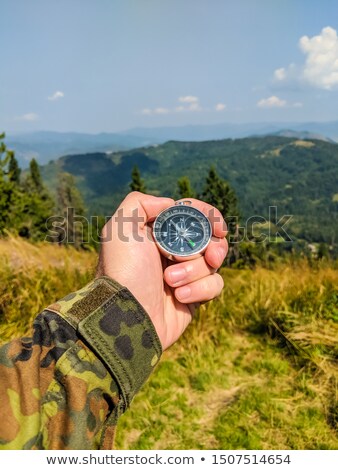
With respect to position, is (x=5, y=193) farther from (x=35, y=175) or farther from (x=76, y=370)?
(x=35, y=175)

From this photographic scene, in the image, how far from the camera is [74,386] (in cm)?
155

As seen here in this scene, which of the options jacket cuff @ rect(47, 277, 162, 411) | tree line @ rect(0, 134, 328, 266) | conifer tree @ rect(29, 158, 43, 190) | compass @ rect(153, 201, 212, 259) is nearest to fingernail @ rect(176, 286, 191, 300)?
compass @ rect(153, 201, 212, 259)

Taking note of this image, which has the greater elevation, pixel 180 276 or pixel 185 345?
pixel 180 276

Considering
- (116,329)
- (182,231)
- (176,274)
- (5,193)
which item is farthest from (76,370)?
(5,193)

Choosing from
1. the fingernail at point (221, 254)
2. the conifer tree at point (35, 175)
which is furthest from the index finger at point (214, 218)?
the conifer tree at point (35, 175)

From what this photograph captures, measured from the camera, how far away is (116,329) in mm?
1740

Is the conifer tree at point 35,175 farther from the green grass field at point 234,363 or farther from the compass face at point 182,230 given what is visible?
the compass face at point 182,230

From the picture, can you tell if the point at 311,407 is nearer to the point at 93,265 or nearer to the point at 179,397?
the point at 179,397

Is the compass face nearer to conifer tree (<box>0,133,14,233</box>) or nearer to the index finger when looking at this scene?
the index finger

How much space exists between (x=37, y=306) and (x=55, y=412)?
9.17 ft

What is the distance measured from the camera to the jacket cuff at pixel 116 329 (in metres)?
1.67

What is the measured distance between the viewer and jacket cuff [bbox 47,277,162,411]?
167cm

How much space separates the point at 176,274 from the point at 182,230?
0.32 metres
